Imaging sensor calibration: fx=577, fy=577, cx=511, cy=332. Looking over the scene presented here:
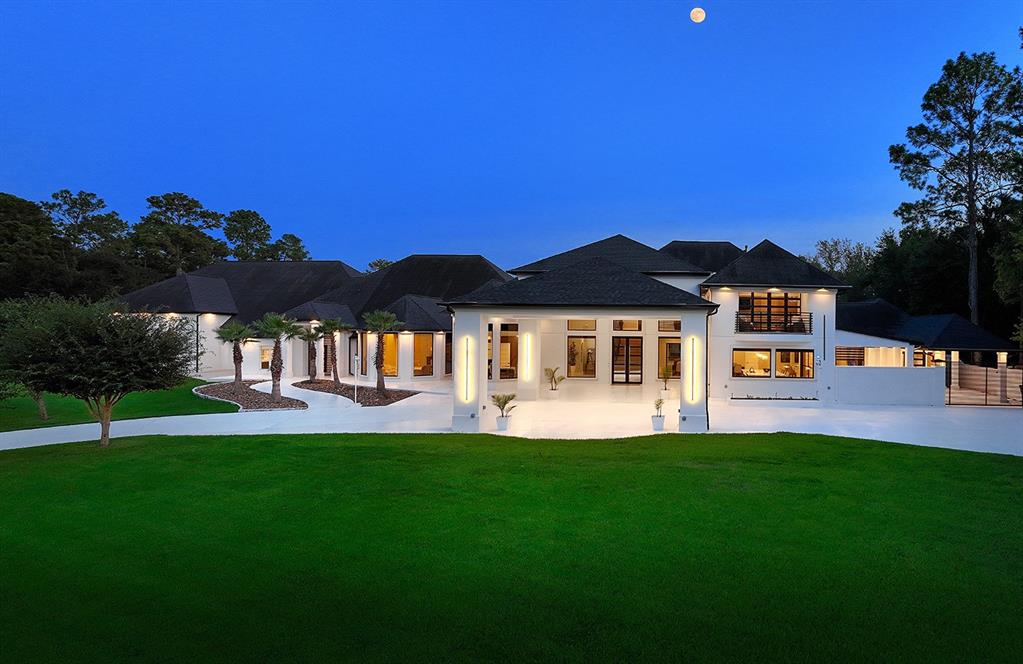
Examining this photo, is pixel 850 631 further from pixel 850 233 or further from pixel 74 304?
pixel 850 233

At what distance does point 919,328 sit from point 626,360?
1657cm

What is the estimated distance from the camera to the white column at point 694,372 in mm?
15938

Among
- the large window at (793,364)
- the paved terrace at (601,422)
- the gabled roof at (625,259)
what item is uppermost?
the gabled roof at (625,259)

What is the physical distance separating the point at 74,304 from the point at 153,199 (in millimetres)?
64865

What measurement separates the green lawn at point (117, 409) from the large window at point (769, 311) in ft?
69.4

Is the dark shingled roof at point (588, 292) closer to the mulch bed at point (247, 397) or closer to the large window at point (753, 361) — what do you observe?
the mulch bed at point (247, 397)

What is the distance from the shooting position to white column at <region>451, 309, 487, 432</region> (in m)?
16.2

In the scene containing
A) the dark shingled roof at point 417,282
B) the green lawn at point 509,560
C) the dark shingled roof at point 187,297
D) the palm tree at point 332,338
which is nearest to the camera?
the green lawn at point 509,560

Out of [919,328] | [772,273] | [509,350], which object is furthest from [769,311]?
[509,350]

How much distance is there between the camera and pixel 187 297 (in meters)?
36.7

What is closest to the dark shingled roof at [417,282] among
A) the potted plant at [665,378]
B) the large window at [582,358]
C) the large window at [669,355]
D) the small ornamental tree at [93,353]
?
the large window at [582,358]

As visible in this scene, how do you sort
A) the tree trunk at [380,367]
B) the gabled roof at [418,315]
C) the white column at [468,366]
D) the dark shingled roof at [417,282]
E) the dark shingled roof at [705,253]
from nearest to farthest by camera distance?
the white column at [468,366]
the tree trunk at [380,367]
the gabled roof at [418,315]
the dark shingled roof at [705,253]
the dark shingled roof at [417,282]

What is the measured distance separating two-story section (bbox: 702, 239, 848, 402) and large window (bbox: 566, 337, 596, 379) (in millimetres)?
5580

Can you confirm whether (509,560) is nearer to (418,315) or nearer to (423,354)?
(423,354)
